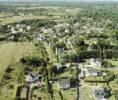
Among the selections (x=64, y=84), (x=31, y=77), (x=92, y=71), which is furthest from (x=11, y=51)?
(x=64, y=84)

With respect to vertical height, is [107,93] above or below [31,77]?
below

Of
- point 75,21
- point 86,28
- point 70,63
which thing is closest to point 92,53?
point 70,63

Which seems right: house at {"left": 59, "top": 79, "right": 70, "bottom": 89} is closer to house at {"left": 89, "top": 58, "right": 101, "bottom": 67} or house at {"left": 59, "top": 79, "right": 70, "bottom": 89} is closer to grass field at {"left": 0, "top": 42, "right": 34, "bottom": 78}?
grass field at {"left": 0, "top": 42, "right": 34, "bottom": 78}

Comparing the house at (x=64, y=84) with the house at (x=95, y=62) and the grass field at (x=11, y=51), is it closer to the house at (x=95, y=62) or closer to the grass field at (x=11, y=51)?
the grass field at (x=11, y=51)

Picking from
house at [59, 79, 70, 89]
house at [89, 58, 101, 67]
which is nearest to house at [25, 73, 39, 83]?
house at [59, 79, 70, 89]

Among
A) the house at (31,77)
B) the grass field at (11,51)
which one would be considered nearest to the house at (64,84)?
the house at (31,77)

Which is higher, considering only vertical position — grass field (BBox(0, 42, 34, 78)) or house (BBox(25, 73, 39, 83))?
house (BBox(25, 73, 39, 83))

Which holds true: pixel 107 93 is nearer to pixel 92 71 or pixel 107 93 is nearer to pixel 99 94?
pixel 99 94

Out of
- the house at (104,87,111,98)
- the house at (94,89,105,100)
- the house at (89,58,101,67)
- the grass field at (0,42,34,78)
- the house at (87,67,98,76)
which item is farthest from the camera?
the grass field at (0,42,34,78)
